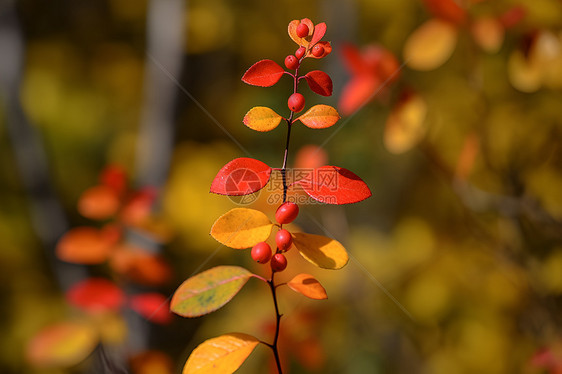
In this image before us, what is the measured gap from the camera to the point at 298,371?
1631 millimetres

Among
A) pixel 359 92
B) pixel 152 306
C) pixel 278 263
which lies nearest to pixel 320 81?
pixel 278 263

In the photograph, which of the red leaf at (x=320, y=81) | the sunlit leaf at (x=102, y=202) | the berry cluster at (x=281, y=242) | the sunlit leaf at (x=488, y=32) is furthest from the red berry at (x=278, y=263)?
the sunlit leaf at (x=488, y=32)

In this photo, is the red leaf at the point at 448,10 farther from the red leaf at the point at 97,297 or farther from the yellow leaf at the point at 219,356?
the red leaf at the point at 97,297

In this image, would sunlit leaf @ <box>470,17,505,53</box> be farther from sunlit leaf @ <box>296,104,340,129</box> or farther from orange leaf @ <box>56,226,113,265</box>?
orange leaf @ <box>56,226,113,265</box>

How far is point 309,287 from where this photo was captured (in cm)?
28

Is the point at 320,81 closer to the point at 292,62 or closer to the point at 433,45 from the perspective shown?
the point at 292,62

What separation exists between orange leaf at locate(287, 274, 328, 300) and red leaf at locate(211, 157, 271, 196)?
0.25 feet

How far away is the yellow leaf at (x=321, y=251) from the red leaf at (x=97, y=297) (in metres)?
0.55

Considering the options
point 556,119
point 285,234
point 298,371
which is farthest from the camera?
point 298,371

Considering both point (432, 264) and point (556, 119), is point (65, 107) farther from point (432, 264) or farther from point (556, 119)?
point (556, 119)

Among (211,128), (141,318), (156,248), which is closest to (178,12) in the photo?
(156,248)

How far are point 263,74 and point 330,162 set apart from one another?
993 millimetres

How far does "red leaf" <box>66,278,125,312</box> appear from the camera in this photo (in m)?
0.69

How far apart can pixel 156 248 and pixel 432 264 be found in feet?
3.79
